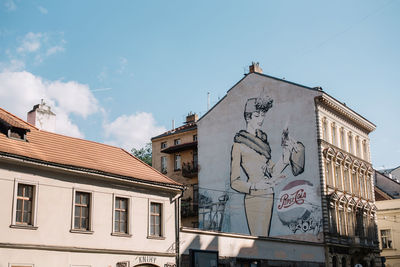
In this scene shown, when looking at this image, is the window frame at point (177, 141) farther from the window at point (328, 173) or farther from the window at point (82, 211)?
the window at point (82, 211)

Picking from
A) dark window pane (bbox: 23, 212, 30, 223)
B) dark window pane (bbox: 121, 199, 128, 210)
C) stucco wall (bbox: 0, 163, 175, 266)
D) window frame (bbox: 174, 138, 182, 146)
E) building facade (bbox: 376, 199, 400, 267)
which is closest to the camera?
stucco wall (bbox: 0, 163, 175, 266)

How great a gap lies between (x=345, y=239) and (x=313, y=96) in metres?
12.5

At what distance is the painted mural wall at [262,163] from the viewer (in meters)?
45.4

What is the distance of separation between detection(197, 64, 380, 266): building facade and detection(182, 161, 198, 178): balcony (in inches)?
56.4

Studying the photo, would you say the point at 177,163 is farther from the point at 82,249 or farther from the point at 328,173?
the point at 82,249

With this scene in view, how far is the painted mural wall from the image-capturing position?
45375 millimetres

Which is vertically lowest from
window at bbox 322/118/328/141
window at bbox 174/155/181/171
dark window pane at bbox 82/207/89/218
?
dark window pane at bbox 82/207/89/218

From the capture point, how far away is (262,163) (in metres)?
47.9

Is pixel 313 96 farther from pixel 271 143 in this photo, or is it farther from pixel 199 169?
pixel 199 169

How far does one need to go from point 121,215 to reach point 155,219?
2.44 meters

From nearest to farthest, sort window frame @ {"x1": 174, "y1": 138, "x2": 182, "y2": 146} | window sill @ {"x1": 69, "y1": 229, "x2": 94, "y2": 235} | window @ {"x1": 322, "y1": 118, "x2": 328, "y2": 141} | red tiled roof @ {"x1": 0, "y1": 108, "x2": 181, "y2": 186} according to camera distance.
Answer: red tiled roof @ {"x1": 0, "y1": 108, "x2": 181, "y2": 186}, window sill @ {"x1": 69, "y1": 229, "x2": 94, "y2": 235}, window @ {"x1": 322, "y1": 118, "x2": 328, "y2": 141}, window frame @ {"x1": 174, "y1": 138, "x2": 182, "y2": 146}

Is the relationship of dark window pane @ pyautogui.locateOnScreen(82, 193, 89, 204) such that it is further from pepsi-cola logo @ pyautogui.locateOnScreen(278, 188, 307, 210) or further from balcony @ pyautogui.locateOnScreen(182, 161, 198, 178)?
balcony @ pyautogui.locateOnScreen(182, 161, 198, 178)

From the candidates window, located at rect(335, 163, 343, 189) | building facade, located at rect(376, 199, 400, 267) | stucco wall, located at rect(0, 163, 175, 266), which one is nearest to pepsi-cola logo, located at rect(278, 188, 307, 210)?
window, located at rect(335, 163, 343, 189)

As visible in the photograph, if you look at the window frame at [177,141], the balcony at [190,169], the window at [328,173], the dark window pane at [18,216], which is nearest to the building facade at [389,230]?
the window at [328,173]
